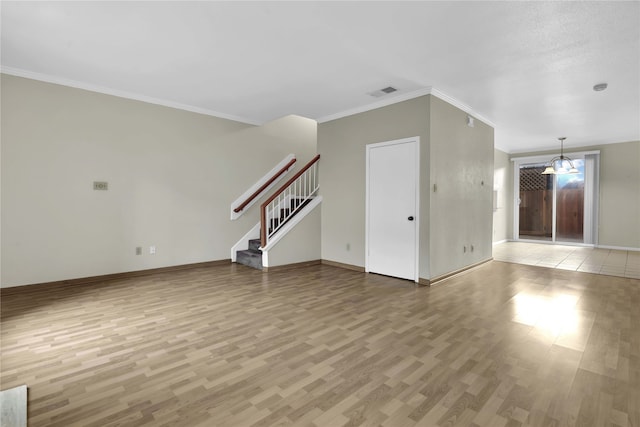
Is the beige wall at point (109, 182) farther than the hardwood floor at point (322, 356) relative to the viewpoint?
Yes

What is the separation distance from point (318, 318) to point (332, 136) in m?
3.79

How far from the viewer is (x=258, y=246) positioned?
607 cm

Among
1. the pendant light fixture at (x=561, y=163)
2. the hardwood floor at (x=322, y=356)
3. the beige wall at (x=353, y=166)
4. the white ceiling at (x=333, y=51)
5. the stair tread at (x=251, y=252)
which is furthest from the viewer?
the pendant light fixture at (x=561, y=163)

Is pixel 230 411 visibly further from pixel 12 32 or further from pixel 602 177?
pixel 602 177

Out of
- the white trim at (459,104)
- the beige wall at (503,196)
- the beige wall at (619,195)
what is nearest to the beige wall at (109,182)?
the white trim at (459,104)

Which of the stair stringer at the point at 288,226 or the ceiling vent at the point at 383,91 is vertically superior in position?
the ceiling vent at the point at 383,91

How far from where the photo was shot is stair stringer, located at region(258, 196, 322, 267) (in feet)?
17.9

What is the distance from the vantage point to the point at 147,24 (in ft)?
9.57

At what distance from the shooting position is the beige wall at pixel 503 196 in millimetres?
8930

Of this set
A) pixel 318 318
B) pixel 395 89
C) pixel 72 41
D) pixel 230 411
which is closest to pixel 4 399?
pixel 230 411

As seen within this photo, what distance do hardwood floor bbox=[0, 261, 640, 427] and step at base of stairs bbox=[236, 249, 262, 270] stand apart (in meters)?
1.31

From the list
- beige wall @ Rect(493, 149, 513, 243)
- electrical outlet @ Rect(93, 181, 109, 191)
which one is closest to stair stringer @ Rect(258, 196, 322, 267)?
electrical outlet @ Rect(93, 181, 109, 191)

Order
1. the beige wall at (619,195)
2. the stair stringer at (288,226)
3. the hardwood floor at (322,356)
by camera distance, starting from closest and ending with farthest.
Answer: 1. the hardwood floor at (322,356)
2. the stair stringer at (288,226)
3. the beige wall at (619,195)

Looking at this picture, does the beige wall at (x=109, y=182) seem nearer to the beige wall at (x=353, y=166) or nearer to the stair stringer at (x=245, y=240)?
the stair stringer at (x=245, y=240)
